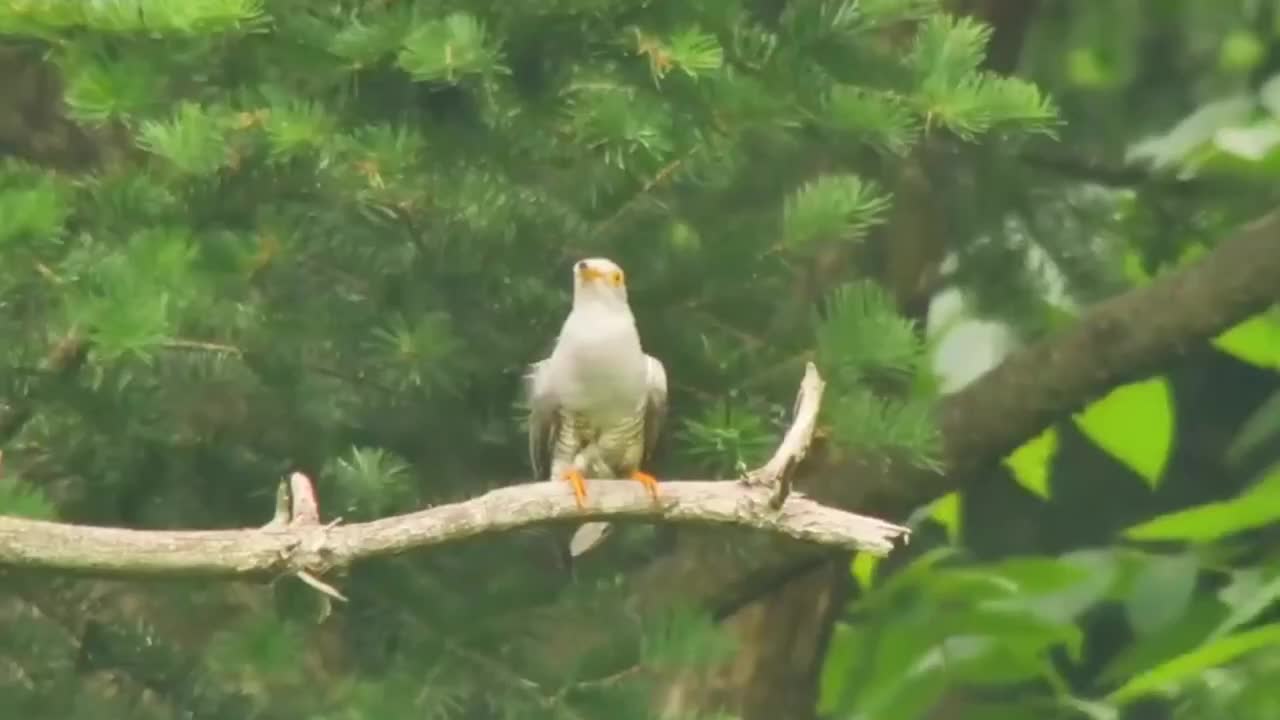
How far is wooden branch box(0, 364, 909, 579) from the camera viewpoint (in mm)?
904

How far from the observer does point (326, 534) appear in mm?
904

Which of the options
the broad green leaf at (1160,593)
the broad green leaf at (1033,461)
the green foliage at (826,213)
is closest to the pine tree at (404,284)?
the green foliage at (826,213)

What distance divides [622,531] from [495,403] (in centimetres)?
21

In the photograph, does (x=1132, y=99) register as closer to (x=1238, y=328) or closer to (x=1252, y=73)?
(x=1252, y=73)

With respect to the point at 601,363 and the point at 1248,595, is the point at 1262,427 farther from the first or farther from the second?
the point at 601,363

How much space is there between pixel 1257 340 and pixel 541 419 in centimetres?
71

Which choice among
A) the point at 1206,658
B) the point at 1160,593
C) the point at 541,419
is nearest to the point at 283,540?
the point at 541,419

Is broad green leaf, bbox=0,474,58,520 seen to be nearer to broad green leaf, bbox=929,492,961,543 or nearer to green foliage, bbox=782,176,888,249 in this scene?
green foliage, bbox=782,176,888,249

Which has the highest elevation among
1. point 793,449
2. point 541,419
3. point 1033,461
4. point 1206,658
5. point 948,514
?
point 793,449

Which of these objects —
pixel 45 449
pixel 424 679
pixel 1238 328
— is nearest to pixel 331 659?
pixel 424 679

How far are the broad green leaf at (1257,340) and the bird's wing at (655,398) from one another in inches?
23.7

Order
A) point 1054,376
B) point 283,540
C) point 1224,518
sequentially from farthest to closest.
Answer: point 1054,376
point 1224,518
point 283,540

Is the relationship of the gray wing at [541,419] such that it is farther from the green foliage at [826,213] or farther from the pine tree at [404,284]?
the green foliage at [826,213]

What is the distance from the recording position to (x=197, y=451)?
106 cm
